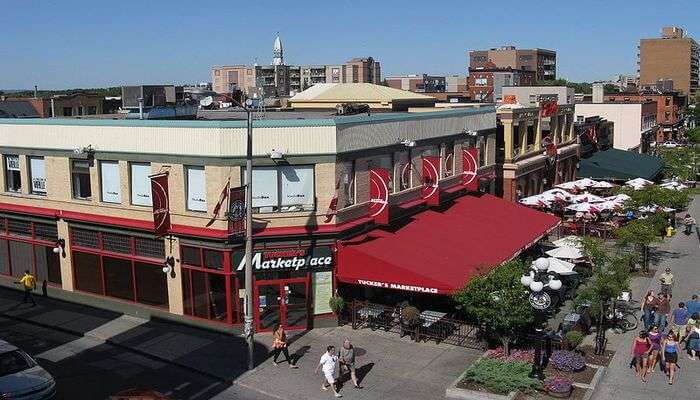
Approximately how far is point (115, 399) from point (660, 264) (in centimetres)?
2992

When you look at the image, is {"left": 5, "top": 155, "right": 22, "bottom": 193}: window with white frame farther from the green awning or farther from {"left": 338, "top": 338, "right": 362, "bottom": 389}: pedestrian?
the green awning

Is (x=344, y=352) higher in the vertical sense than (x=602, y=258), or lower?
lower

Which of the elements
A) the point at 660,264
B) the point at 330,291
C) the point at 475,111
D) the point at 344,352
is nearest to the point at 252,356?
the point at 344,352

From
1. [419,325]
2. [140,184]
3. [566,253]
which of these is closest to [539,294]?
[419,325]

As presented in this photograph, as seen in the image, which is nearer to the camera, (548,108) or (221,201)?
(221,201)

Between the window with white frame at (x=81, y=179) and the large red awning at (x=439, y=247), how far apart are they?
35.7ft

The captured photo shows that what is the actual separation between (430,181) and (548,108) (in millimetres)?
24759

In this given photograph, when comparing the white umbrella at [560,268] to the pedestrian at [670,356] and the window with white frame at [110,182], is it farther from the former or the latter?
the window with white frame at [110,182]

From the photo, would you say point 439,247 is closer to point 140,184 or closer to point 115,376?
point 140,184

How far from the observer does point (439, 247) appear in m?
29.4

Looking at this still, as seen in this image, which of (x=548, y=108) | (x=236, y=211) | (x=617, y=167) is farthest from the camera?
(x=617, y=167)

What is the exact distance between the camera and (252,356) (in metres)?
23.2

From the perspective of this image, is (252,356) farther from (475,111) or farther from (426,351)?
(475,111)

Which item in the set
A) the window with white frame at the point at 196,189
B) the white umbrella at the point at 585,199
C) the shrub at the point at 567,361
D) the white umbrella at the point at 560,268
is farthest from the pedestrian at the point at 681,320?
the white umbrella at the point at 585,199
